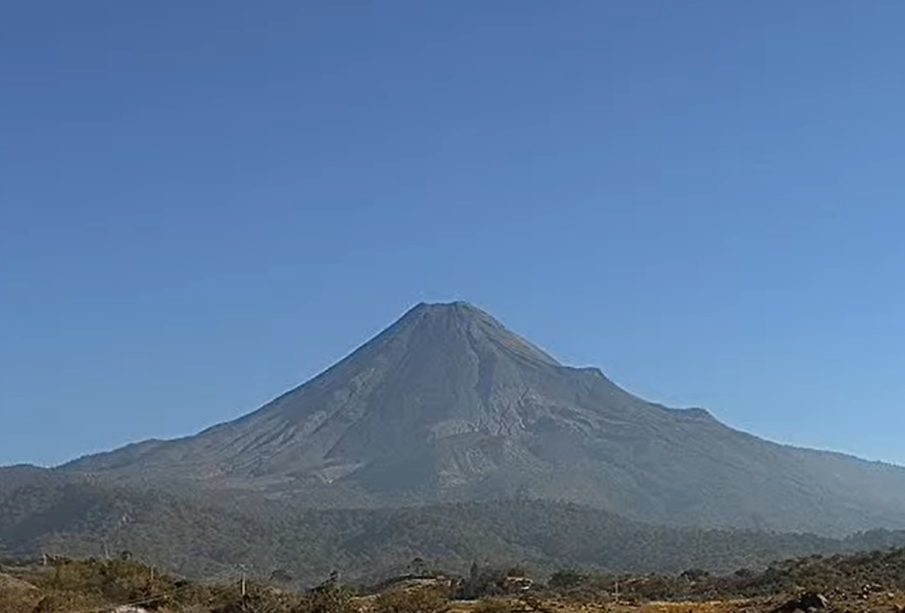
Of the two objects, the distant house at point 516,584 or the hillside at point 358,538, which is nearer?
the distant house at point 516,584

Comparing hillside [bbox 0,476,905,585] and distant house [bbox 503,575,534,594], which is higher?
hillside [bbox 0,476,905,585]

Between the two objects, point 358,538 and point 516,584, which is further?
point 358,538

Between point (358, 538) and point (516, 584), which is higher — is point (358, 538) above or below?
above

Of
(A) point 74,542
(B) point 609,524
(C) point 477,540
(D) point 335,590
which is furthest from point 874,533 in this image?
(D) point 335,590

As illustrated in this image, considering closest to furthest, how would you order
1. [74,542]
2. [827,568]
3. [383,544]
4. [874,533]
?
[827,568]
[74,542]
[383,544]
[874,533]

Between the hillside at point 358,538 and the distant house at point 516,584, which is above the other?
the hillside at point 358,538

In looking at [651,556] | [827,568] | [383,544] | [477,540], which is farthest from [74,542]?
[827,568]

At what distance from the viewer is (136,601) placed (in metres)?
36.0

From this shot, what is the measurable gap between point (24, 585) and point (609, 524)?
160 meters

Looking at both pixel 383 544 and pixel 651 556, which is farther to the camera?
Result: pixel 383 544

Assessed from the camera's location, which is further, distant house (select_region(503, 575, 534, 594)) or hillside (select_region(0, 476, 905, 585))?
hillside (select_region(0, 476, 905, 585))

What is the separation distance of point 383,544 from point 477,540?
11931 millimetres

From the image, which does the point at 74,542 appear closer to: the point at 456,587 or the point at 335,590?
the point at 456,587

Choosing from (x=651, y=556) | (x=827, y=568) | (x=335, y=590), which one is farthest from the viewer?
(x=651, y=556)
